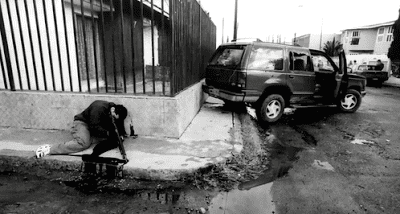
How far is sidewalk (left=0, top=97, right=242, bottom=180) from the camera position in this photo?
10.6 ft

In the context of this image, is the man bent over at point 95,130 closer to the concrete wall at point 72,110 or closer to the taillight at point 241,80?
the concrete wall at point 72,110

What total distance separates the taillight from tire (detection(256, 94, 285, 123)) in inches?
32.8

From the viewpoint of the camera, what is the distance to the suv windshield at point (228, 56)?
18.8 ft

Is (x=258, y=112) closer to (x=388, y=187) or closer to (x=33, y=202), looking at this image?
(x=388, y=187)

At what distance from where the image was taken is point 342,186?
318 centimetres

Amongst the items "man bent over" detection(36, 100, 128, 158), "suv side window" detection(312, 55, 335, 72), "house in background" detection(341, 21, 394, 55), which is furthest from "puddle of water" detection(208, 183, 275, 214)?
"house in background" detection(341, 21, 394, 55)

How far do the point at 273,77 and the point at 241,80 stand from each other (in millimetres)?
878

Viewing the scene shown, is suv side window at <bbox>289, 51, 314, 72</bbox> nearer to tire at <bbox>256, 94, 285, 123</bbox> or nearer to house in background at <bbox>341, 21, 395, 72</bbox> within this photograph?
tire at <bbox>256, 94, 285, 123</bbox>

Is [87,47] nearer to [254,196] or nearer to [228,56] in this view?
[228,56]

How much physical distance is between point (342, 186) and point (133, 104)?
3502 mm

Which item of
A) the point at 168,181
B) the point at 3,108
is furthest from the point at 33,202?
the point at 3,108

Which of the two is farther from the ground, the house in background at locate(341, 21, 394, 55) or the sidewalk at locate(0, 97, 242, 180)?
the house in background at locate(341, 21, 394, 55)

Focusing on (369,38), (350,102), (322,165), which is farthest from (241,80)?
(369,38)

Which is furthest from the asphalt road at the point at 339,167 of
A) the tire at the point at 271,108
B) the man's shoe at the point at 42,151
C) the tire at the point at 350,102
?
the man's shoe at the point at 42,151
